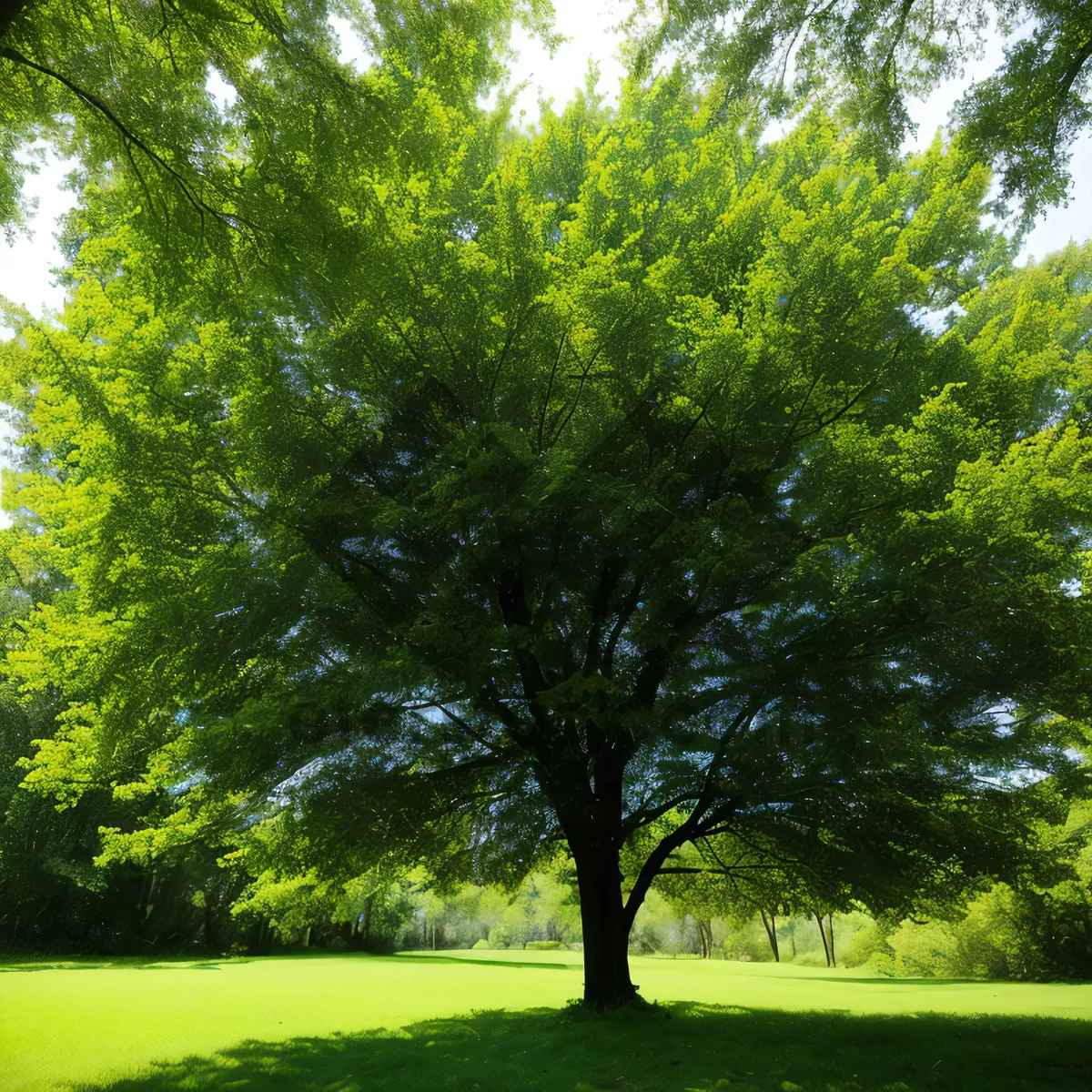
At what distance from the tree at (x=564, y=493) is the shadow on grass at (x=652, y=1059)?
176cm

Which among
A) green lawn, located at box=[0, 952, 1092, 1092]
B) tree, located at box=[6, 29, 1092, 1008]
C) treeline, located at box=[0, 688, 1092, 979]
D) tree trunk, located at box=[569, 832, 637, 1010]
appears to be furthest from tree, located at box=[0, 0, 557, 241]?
tree trunk, located at box=[569, 832, 637, 1010]

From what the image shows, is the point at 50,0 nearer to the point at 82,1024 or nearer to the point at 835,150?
the point at 835,150

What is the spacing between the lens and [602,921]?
9141 millimetres

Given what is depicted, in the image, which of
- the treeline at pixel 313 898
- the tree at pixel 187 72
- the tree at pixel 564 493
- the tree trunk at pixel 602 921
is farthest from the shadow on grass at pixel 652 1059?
the tree at pixel 187 72

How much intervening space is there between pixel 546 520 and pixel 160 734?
541 cm

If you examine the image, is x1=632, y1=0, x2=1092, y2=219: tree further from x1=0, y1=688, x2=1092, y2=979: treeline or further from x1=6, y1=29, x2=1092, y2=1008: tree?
x1=0, y1=688, x2=1092, y2=979: treeline

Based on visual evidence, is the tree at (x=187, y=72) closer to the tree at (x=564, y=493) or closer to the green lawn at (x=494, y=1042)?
the tree at (x=564, y=493)

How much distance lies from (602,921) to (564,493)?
5827 mm

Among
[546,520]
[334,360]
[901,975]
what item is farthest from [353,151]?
[901,975]

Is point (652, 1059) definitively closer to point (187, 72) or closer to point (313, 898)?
point (313, 898)

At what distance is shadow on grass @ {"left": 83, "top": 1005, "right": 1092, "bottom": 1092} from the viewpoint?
5.91 m

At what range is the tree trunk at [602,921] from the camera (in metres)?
8.99

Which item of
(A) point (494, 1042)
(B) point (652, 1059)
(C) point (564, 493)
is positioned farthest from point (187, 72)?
(A) point (494, 1042)

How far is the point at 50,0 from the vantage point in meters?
4.88
